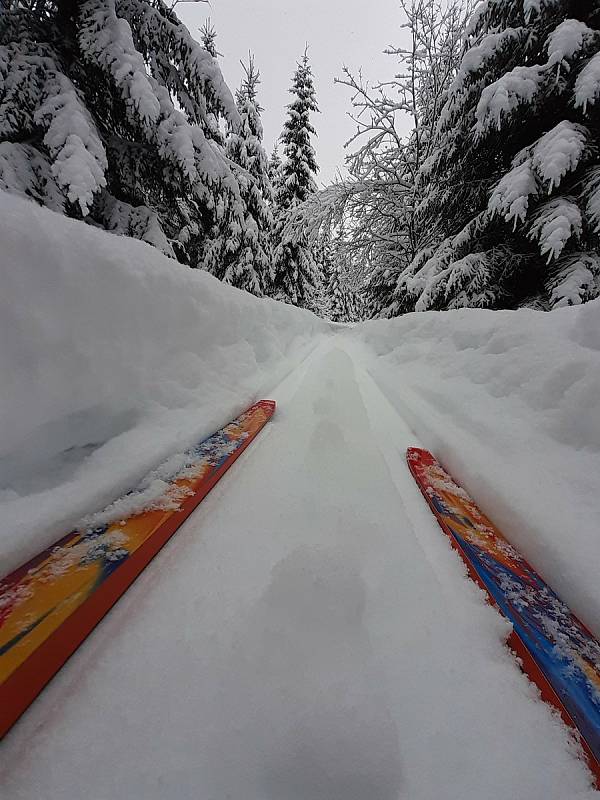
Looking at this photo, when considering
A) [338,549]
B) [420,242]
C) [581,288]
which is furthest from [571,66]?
[338,549]

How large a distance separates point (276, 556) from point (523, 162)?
184 inches

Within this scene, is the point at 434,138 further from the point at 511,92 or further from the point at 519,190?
the point at 519,190

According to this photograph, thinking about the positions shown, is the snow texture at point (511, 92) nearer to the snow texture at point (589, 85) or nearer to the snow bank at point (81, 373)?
the snow texture at point (589, 85)

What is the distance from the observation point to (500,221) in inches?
160

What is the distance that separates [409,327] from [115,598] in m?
4.50

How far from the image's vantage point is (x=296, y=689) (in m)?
0.62

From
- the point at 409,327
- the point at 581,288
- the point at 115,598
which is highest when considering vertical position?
the point at 581,288

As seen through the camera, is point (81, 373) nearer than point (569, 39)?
Yes

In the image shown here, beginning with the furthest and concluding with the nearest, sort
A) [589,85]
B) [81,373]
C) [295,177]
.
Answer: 1. [295,177]
2. [589,85]
3. [81,373]

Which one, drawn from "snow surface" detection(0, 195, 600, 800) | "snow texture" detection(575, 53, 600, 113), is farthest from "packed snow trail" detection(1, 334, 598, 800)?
"snow texture" detection(575, 53, 600, 113)

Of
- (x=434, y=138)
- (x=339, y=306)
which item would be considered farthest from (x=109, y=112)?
(x=339, y=306)

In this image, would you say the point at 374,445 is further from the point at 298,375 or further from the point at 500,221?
the point at 500,221

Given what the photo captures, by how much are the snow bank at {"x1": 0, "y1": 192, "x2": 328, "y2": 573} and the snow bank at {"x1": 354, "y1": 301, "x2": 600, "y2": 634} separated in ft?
4.30

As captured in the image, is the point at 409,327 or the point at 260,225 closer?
the point at 409,327
